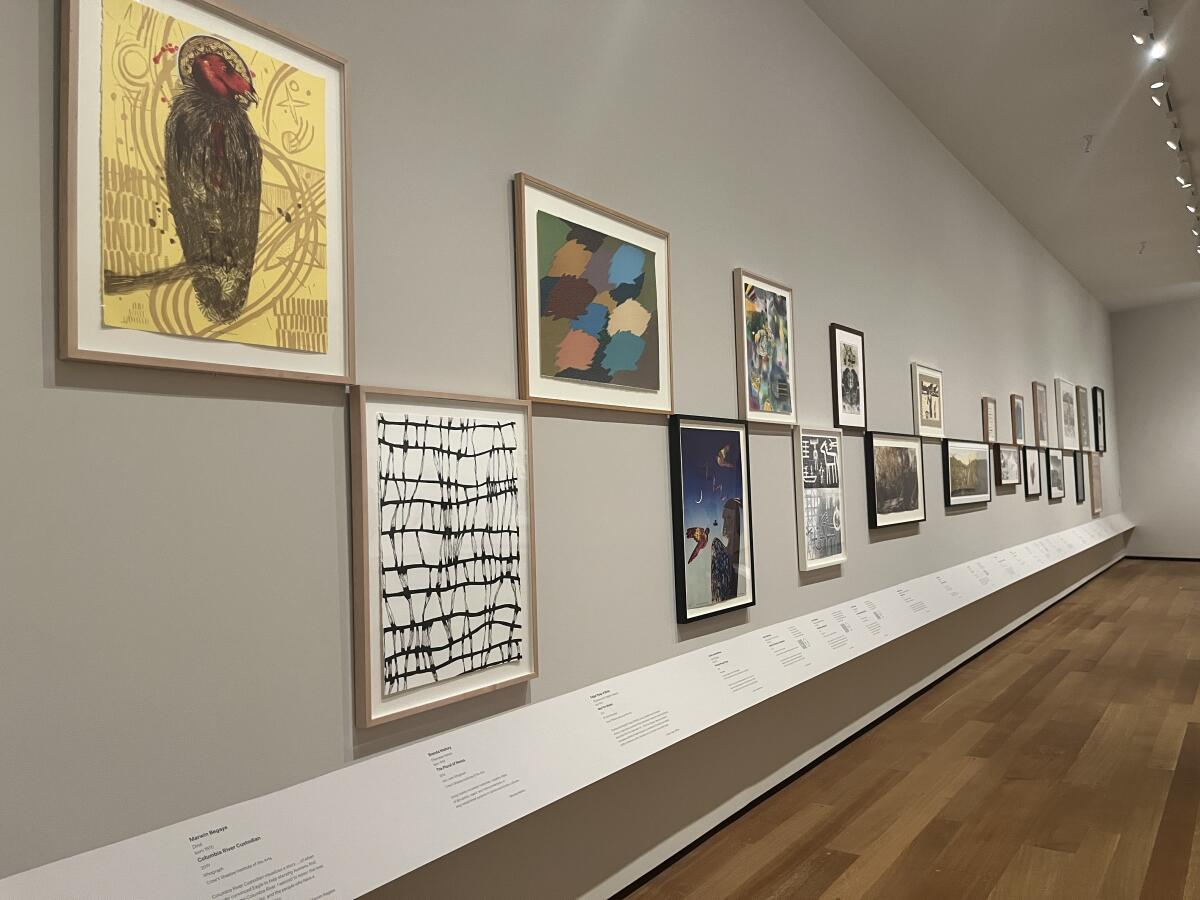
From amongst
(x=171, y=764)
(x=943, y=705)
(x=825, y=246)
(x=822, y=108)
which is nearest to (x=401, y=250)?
(x=171, y=764)

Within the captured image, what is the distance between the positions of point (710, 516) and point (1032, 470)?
24.9ft

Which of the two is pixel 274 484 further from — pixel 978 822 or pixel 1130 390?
pixel 1130 390

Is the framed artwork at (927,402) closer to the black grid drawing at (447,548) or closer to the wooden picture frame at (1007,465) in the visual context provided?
the wooden picture frame at (1007,465)

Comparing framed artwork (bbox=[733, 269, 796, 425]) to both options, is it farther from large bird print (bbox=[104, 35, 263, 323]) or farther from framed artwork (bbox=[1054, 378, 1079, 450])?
framed artwork (bbox=[1054, 378, 1079, 450])

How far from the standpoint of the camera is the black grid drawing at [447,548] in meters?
2.58

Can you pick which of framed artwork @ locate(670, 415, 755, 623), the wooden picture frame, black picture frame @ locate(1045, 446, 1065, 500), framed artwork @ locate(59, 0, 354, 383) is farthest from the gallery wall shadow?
black picture frame @ locate(1045, 446, 1065, 500)

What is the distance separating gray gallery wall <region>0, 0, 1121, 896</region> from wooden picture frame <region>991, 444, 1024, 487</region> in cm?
334

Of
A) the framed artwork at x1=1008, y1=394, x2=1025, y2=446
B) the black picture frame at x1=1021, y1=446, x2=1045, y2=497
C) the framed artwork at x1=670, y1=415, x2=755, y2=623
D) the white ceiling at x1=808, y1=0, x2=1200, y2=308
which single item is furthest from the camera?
the black picture frame at x1=1021, y1=446, x2=1045, y2=497

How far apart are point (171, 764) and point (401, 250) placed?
154cm

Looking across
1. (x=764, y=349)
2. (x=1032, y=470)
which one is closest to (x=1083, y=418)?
(x=1032, y=470)

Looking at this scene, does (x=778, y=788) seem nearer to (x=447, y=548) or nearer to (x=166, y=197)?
(x=447, y=548)

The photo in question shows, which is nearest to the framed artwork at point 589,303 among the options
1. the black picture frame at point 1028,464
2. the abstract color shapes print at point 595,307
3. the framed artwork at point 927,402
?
the abstract color shapes print at point 595,307

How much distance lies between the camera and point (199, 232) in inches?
86.0

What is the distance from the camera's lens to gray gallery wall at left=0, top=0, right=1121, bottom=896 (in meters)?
1.90
